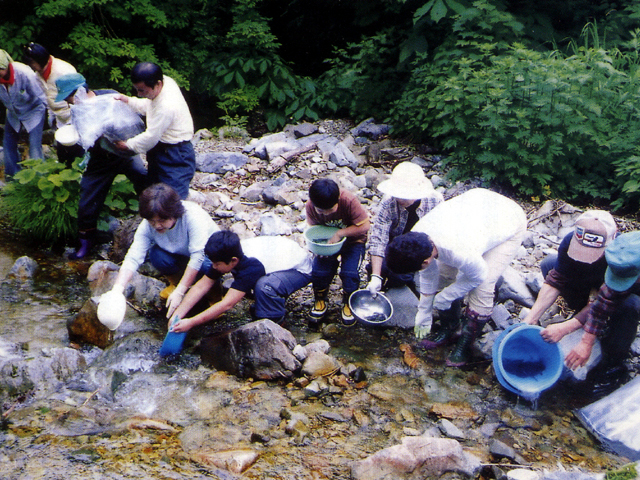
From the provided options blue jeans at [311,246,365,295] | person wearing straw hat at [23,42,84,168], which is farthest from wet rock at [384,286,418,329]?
person wearing straw hat at [23,42,84,168]

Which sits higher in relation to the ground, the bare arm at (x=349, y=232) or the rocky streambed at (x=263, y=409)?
the bare arm at (x=349, y=232)

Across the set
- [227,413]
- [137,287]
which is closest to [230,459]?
[227,413]

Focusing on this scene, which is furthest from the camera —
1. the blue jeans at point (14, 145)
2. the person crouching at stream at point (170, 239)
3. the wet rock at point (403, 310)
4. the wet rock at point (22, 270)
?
the blue jeans at point (14, 145)

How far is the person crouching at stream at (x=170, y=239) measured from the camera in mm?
3209

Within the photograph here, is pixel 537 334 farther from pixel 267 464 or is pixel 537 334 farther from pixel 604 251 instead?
pixel 267 464

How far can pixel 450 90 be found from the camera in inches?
211

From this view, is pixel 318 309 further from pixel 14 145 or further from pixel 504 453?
pixel 14 145

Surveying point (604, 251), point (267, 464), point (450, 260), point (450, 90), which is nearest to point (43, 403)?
point (267, 464)

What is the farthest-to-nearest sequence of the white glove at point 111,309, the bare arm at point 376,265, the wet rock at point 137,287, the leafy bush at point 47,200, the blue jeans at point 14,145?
1. the blue jeans at point 14,145
2. the leafy bush at point 47,200
3. the wet rock at point 137,287
4. the bare arm at point 376,265
5. the white glove at point 111,309

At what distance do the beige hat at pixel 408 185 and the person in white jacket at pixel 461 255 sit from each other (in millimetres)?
192

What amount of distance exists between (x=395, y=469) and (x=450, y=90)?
3.93m

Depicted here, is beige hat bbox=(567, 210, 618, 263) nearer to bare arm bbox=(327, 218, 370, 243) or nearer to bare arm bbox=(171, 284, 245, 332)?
bare arm bbox=(327, 218, 370, 243)

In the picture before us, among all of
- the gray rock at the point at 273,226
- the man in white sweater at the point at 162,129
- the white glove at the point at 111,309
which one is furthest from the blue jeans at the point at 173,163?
the white glove at the point at 111,309

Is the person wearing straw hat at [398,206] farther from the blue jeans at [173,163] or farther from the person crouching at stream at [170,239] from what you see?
the blue jeans at [173,163]
